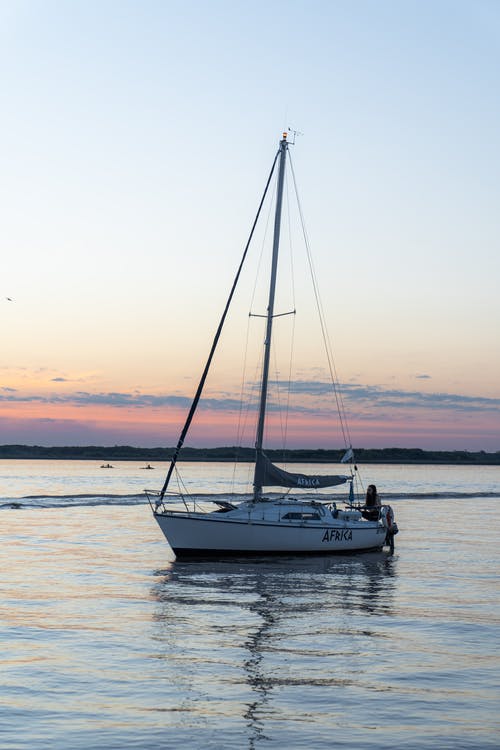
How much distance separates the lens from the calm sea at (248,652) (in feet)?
42.3

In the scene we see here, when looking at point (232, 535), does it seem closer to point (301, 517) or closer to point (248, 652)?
point (301, 517)

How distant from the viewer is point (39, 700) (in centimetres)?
1426

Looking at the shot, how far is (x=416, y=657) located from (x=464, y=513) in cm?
5421

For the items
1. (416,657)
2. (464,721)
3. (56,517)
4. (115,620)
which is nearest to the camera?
(464,721)

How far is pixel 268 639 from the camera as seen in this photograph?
1922 centimetres

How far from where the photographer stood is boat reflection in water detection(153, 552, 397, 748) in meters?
14.0

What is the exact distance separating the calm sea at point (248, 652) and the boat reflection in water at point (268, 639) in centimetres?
5

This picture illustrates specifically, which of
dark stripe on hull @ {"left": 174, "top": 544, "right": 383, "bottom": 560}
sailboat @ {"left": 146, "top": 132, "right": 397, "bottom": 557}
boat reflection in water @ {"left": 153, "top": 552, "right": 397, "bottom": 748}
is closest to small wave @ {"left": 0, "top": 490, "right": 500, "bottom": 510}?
sailboat @ {"left": 146, "top": 132, "right": 397, "bottom": 557}

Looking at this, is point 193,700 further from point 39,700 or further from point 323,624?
point 323,624

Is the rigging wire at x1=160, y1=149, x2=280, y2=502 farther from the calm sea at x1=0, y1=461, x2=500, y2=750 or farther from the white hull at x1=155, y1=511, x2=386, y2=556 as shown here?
the calm sea at x1=0, y1=461, x2=500, y2=750

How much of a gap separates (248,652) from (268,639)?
1.43 m

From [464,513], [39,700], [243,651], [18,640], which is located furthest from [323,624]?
[464,513]

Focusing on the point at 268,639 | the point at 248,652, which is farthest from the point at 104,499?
the point at 248,652

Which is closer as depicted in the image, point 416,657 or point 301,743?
point 301,743
